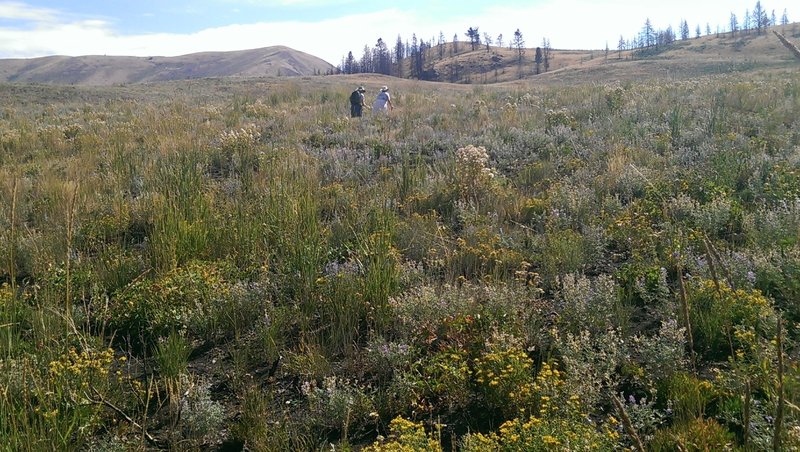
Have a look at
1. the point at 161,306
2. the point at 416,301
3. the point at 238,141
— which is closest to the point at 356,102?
the point at 238,141

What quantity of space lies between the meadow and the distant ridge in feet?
523

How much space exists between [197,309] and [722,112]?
9860 millimetres

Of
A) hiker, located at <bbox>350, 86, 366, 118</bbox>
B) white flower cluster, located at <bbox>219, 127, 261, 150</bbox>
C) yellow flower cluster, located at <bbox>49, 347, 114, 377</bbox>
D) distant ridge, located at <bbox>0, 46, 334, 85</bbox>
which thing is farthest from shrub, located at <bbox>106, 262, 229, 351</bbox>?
distant ridge, located at <bbox>0, 46, 334, 85</bbox>

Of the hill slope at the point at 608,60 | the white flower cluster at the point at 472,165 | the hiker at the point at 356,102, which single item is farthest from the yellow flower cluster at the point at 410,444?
the hill slope at the point at 608,60

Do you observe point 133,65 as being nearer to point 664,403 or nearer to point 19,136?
point 19,136

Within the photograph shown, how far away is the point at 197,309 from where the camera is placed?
174 inches

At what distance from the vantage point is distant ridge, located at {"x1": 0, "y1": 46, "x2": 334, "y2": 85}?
16350cm

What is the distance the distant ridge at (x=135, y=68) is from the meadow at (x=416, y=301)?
523 feet

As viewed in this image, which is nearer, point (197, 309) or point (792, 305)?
point (792, 305)

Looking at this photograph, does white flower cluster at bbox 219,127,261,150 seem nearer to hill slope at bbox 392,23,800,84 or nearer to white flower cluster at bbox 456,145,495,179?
white flower cluster at bbox 456,145,495,179

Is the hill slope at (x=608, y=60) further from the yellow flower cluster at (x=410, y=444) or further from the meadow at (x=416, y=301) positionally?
the yellow flower cluster at (x=410, y=444)

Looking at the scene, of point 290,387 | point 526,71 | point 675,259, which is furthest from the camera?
point 526,71

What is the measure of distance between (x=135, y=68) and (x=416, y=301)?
644 feet

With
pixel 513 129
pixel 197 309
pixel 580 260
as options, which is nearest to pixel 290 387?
pixel 197 309
